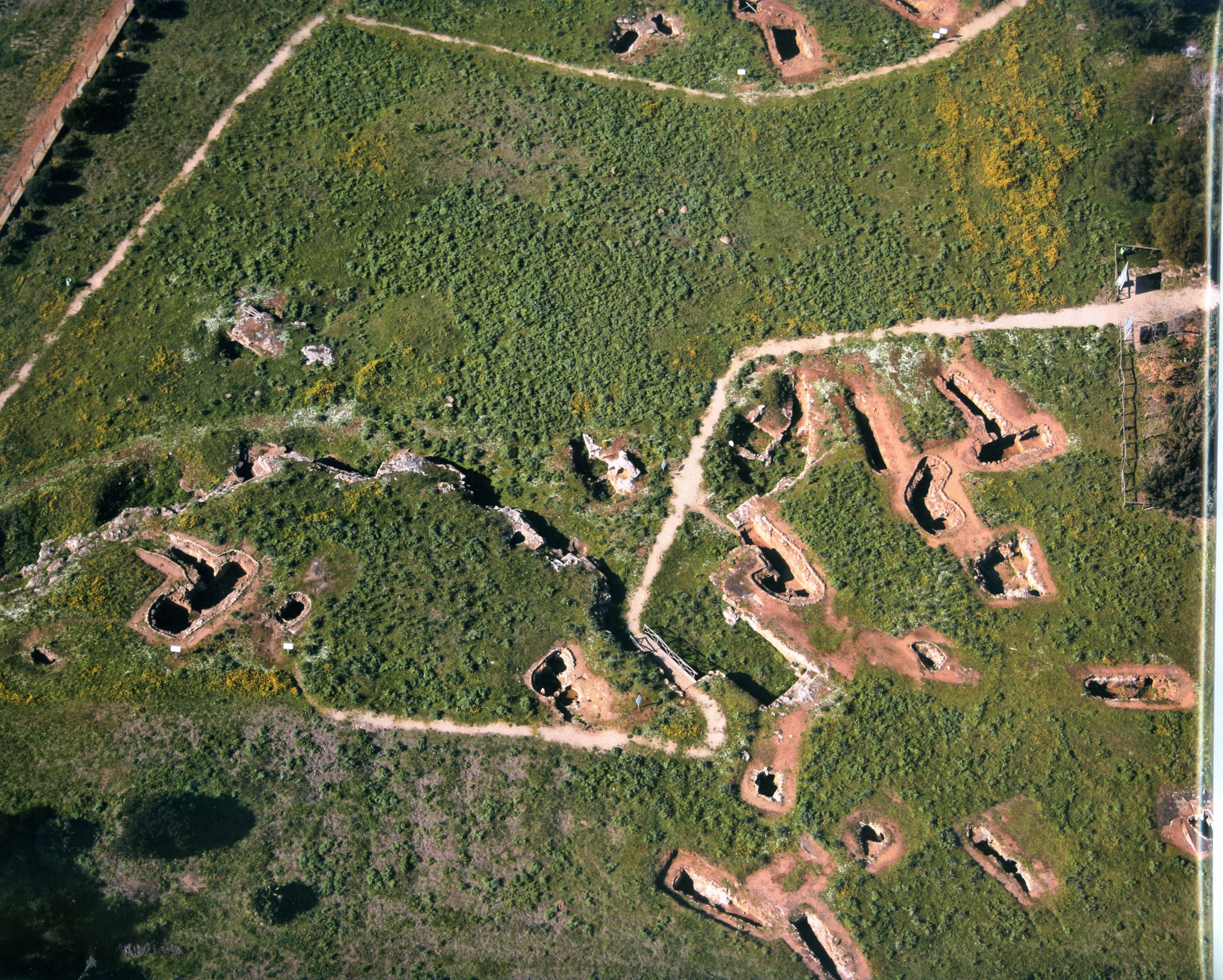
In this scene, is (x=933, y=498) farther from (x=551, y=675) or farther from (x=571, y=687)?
(x=551, y=675)

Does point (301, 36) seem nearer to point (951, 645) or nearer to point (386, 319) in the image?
point (386, 319)

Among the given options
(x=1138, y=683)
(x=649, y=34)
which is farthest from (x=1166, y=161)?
(x=649, y=34)

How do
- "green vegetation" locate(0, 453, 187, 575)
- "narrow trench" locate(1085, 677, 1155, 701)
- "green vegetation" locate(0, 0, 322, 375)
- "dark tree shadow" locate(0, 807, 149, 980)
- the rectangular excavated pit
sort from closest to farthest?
"dark tree shadow" locate(0, 807, 149, 980) < the rectangular excavated pit < "narrow trench" locate(1085, 677, 1155, 701) < "green vegetation" locate(0, 453, 187, 575) < "green vegetation" locate(0, 0, 322, 375)

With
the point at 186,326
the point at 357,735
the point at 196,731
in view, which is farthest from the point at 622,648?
the point at 186,326

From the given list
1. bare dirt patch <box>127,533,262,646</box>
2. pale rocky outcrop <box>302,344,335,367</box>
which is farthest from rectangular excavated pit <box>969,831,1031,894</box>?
pale rocky outcrop <box>302,344,335,367</box>

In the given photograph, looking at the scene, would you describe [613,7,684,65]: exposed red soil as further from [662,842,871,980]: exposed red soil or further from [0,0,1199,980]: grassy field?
[662,842,871,980]: exposed red soil

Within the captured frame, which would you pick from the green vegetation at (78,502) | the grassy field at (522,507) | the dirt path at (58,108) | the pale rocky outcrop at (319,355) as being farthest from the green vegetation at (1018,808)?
the dirt path at (58,108)

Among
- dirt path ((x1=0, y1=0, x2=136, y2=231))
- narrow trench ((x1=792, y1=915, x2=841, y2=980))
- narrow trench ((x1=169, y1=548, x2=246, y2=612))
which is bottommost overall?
narrow trench ((x1=792, y1=915, x2=841, y2=980))

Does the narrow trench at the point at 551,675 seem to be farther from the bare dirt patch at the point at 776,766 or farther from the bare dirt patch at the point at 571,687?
the bare dirt patch at the point at 776,766
